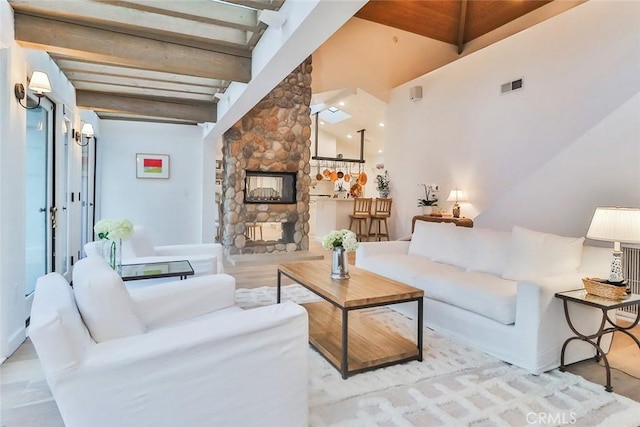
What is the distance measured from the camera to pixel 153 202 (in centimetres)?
657

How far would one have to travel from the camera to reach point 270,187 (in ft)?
21.5

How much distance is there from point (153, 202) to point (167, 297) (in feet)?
16.4

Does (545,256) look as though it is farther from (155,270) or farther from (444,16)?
(444,16)

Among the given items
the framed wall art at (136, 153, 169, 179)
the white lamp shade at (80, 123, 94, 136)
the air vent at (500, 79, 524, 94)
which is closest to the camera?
the white lamp shade at (80, 123, 94, 136)

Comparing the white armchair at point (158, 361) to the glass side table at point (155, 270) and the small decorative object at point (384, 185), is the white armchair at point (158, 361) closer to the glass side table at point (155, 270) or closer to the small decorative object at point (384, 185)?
the glass side table at point (155, 270)

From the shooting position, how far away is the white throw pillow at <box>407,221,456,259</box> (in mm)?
3884

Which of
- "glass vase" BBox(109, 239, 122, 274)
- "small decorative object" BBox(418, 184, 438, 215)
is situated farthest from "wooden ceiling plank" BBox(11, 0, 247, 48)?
"small decorative object" BBox(418, 184, 438, 215)

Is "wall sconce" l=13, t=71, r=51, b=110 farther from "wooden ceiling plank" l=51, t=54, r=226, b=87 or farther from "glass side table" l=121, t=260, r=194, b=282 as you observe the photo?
"glass side table" l=121, t=260, r=194, b=282

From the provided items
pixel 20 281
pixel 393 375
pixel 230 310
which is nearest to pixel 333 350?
pixel 393 375

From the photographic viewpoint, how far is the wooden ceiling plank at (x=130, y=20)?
2430 mm

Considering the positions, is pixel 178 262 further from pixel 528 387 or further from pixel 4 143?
pixel 528 387

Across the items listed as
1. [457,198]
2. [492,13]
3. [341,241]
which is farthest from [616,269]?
[492,13]

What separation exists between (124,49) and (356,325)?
297 centimetres

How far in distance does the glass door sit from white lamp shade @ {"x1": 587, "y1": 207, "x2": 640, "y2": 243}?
4.81 meters
